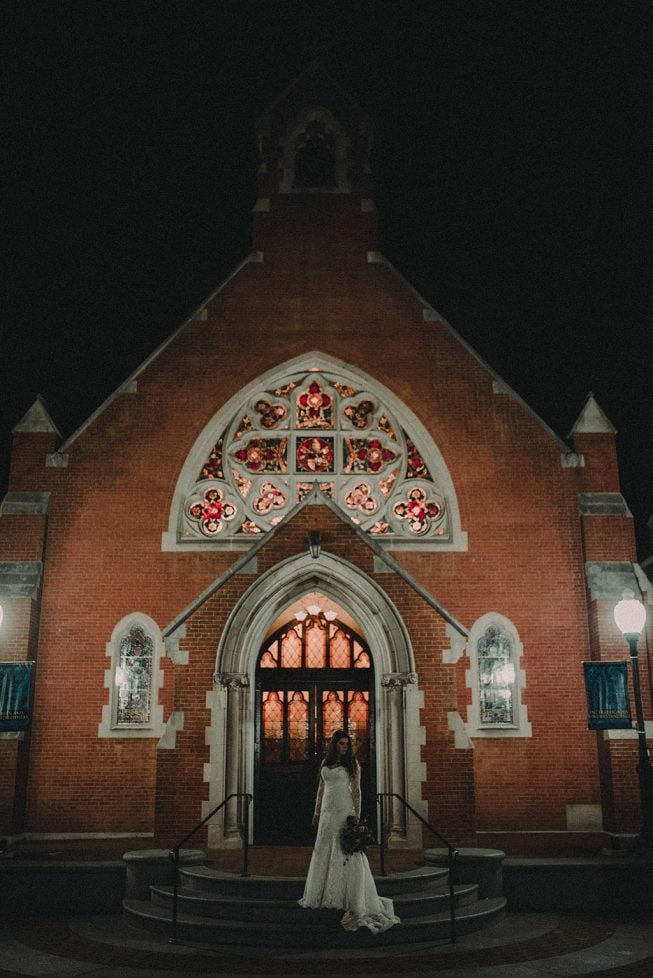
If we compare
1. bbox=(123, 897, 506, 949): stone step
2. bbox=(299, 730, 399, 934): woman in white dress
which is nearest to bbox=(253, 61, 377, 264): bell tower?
bbox=(299, 730, 399, 934): woman in white dress

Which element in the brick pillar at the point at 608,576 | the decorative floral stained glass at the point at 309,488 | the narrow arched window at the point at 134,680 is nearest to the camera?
the brick pillar at the point at 608,576

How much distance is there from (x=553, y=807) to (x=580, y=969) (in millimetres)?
5657

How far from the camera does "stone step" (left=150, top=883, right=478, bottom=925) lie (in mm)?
9125

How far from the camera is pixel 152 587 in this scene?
14.2 metres

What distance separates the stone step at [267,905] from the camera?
9.12m

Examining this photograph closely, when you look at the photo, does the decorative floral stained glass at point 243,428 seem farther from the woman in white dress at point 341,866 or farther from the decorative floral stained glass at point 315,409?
the woman in white dress at point 341,866

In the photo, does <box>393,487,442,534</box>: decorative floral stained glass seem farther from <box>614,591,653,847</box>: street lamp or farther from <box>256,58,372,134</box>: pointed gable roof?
<box>256,58,372,134</box>: pointed gable roof

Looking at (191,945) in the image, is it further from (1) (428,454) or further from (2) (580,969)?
(1) (428,454)

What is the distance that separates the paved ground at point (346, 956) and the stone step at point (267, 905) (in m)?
0.51

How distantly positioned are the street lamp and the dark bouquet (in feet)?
14.3

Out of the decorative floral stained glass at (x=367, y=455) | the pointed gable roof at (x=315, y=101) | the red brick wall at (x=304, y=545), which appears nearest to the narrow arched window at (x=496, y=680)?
the red brick wall at (x=304, y=545)

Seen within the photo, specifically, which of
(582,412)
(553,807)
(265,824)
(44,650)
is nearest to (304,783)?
(265,824)

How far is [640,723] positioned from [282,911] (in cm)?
540

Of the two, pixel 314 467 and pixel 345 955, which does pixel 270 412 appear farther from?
pixel 345 955
